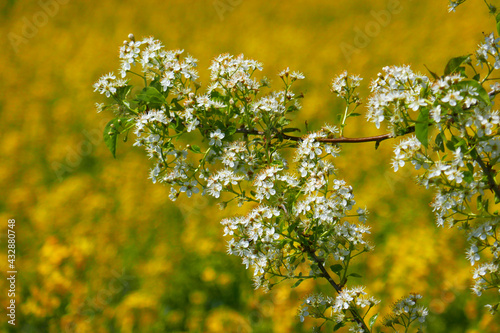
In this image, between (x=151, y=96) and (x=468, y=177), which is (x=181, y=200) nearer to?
(x=151, y=96)

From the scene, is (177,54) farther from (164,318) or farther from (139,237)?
(139,237)

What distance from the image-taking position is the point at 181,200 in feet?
15.9

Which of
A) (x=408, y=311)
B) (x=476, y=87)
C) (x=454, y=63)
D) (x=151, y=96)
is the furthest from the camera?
(x=408, y=311)

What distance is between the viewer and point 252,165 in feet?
4.82

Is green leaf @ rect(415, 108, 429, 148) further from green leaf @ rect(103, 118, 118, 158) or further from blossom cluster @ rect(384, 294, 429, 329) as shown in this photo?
green leaf @ rect(103, 118, 118, 158)

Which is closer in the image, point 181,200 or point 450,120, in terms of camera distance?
point 450,120

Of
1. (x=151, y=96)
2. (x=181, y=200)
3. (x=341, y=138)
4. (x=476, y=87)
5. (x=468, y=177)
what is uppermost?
(x=181, y=200)

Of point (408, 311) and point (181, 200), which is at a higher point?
point (181, 200)

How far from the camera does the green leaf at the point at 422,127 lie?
114 centimetres

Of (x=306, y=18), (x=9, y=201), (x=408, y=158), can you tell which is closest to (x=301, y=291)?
(x=408, y=158)

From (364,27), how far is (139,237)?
4034 mm

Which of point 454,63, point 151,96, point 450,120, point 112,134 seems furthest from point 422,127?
point 112,134

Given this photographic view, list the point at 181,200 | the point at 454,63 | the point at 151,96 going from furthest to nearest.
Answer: the point at 181,200 < the point at 151,96 < the point at 454,63

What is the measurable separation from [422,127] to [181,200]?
3827 mm
